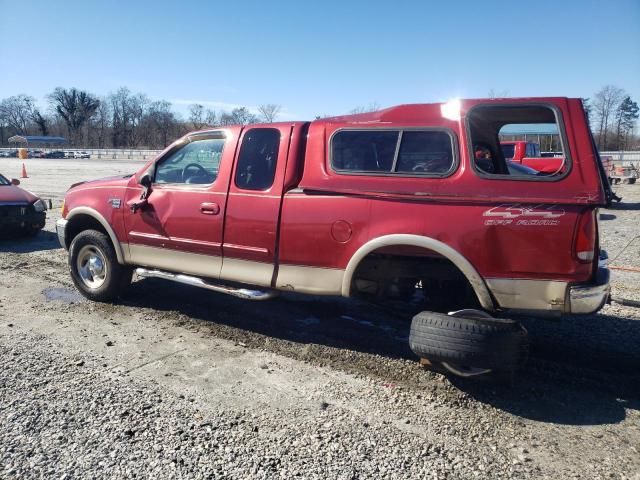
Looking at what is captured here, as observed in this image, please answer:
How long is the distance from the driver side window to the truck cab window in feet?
0.98

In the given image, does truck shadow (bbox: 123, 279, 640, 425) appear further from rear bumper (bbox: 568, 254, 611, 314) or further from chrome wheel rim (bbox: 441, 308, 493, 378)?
rear bumper (bbox: 568, 254, 611, 314)

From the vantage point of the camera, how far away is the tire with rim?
5.63m

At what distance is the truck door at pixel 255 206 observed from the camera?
445 centimetres

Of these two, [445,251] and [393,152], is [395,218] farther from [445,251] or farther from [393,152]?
[393,152]

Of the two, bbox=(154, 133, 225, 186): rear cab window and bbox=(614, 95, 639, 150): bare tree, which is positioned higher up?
bbox=(614, 95, 639, 150): bare tree

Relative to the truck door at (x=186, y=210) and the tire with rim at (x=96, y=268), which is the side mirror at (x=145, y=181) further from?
the tire with rim at (x=96, y=268)

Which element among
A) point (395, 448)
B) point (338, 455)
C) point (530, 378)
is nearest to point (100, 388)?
point (338, 455)

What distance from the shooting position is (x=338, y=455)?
2.94 meters

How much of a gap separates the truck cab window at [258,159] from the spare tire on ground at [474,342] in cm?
196

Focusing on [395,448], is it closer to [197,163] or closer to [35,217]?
[197,163]

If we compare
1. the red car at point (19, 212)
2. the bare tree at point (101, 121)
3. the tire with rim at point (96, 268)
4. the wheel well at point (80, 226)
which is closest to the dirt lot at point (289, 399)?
the tire with rim at point (96, 268)

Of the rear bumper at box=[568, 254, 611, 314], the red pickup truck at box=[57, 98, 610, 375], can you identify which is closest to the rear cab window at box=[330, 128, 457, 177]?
the red pickup truck at box=[57, 98, 610, 375]

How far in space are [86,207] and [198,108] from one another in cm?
8971

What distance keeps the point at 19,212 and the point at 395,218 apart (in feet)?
26.9
